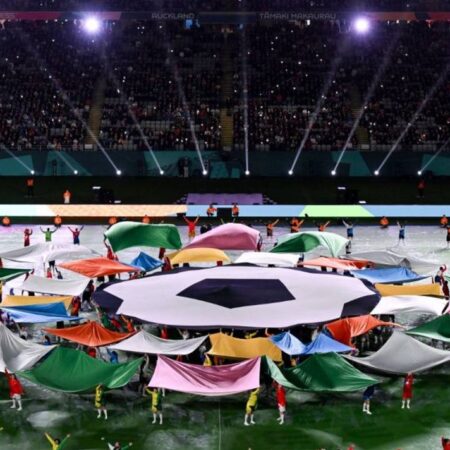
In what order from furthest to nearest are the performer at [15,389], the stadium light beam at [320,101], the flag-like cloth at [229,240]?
the stadium light beam at [320,101]
the flag-like cloth at [229,240]
the performer at [15,389]

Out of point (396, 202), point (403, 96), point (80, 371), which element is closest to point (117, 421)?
point (80, 371)

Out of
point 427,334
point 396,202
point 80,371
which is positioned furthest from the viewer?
point 396,202

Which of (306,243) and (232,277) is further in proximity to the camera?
(306,243)

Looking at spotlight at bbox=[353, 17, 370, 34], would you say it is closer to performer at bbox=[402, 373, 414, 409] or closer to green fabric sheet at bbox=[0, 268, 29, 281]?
green fabric sheet at bbox=[0, 268, 29, 281]

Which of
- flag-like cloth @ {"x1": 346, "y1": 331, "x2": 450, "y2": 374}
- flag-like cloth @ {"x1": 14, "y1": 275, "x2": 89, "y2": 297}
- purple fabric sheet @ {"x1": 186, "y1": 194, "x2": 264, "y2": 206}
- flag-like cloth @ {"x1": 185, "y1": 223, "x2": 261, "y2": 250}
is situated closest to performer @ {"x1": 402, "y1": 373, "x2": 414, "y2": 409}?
flag-like cloth @ {"x1": 346, "y1": 331, "x2": 450, "y2": 374}

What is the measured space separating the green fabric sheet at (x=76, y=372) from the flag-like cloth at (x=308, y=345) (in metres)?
4.19

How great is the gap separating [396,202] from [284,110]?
41.7 feet

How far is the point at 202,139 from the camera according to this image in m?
60.6

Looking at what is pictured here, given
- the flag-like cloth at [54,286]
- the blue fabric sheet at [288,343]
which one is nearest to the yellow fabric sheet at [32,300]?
the flag-like cloth at [54,286]

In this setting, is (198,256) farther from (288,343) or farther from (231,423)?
(231,423)

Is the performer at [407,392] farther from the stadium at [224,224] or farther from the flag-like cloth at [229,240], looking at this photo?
the flag-like cloth at [229,240]

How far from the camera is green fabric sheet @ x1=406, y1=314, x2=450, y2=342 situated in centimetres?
2761

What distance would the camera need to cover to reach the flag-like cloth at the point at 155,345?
25.7 m

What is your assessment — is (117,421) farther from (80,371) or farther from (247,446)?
(247,446)
